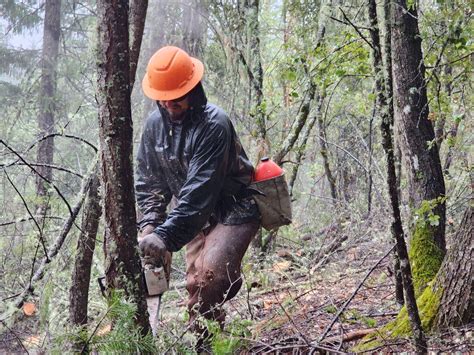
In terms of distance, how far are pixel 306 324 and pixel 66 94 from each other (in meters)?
12.6

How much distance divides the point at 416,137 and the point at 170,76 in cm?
202

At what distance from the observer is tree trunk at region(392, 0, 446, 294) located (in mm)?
3963

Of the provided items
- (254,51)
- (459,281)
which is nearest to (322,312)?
(459,281)

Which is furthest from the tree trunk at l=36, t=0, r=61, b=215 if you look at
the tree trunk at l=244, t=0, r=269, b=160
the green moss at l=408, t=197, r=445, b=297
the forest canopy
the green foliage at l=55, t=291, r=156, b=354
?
the green foliage at l=55, t=291, r=156, b=354

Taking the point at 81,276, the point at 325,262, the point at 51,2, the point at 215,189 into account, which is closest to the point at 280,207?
the point at 215,189

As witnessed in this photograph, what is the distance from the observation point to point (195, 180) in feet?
11.5

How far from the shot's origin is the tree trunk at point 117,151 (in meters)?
2.29

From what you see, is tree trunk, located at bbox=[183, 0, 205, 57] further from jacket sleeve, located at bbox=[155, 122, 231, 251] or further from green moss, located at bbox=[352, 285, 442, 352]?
green moss, located at bbox=[352, 285, 442, 352]

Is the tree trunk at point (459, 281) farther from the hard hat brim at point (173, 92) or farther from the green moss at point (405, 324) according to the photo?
the hard hat brim at point (173, 92)

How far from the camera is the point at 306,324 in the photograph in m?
4.30

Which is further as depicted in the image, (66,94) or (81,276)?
(66,94)

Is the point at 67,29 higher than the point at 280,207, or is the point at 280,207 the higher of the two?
the point at 67,29

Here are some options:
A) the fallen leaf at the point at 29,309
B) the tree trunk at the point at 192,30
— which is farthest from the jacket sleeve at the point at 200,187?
the tree trunk at the point at 192,30

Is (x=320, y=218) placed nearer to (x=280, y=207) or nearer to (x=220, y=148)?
(x=280, y=207)
